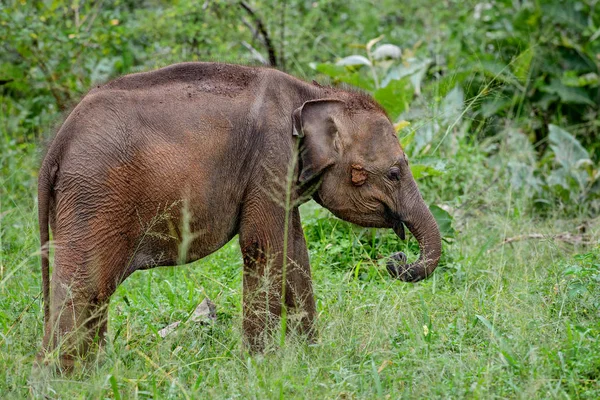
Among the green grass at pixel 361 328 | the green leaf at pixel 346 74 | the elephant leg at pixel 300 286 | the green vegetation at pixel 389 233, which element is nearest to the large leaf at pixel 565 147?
the green vegetation at pixel 389 233

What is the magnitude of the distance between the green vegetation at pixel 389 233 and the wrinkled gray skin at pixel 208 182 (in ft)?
1.00

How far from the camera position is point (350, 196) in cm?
481

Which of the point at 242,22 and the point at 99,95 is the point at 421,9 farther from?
the point at 99,95

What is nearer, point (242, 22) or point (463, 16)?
point (242, 22)

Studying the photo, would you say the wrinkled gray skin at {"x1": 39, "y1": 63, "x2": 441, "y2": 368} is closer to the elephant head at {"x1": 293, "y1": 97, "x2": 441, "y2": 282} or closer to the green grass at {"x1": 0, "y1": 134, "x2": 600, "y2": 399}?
the elephant head at {"x1": 293, "y1": 97, "x2": 441, "y2": 282}

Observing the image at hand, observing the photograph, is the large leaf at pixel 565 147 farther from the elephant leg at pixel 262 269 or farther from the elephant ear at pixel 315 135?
the elephant leg at pixel 262 269

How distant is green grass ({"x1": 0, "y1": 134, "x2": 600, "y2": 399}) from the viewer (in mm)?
3904

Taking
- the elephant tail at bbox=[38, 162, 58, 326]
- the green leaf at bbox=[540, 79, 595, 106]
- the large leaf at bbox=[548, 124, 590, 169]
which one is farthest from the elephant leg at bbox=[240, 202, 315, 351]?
the green leaf at bbox=[540, 79, 595, 106]

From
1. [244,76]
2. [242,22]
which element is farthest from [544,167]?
[244,76]

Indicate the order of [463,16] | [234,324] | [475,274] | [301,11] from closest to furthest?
[234,324], [475,274], [463,16], [301,11]

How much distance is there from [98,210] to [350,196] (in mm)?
1357

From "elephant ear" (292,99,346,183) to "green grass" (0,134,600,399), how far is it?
817mm

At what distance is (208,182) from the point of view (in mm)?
4480

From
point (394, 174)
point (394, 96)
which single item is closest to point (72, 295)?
point (394, 174)
